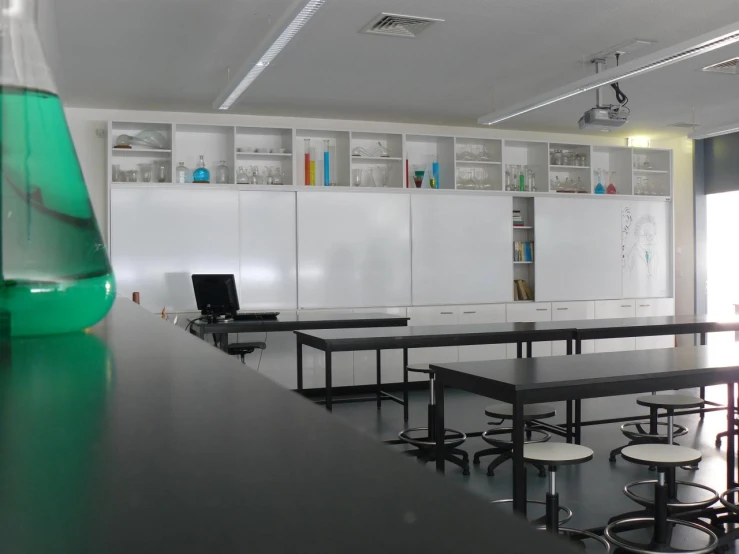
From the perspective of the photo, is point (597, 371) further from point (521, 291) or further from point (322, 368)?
point (521, 291)

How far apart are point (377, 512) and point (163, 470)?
7cm

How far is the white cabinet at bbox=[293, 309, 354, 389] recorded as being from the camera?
6520mm

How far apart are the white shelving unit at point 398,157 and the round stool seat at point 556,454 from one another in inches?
171

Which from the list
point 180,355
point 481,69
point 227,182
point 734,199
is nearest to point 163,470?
point 180,355

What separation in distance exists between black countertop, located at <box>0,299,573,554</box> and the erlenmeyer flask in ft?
0.53

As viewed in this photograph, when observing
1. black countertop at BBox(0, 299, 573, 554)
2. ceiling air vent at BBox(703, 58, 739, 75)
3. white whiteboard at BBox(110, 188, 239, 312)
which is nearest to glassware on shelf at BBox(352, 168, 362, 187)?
white whiteboard at BBox(110, 188, 239, 312)

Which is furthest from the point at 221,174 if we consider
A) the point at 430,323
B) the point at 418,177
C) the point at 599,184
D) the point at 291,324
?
the point at 599,184

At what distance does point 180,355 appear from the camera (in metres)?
0.48

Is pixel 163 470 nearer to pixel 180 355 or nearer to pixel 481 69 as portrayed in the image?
pixel 180 355

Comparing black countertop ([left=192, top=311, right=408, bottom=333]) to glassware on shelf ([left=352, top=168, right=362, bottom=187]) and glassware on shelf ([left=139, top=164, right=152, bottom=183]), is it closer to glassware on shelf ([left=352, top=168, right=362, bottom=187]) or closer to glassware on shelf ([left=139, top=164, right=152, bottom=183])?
glassware on shelf ([left=139, top=164, right=152, bottom=183])

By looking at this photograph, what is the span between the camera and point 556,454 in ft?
8.57

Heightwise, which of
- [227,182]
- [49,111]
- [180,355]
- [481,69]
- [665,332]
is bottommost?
[665,332]

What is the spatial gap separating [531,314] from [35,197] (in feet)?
23.4

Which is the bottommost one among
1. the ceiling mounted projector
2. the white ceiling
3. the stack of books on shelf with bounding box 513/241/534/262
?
the stack of books on shelf with bounding box 513/241/534/262
